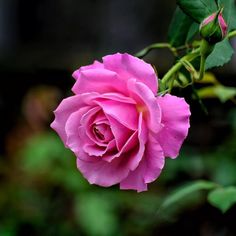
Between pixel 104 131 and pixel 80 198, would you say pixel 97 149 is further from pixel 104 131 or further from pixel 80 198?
pixel 80 198

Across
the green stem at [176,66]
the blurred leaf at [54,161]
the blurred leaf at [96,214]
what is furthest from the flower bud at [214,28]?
the blurred leaf at [54,161]

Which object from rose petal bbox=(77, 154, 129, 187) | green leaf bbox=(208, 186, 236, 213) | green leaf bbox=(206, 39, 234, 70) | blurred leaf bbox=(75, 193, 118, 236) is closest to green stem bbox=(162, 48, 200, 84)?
green leaf bbox=(206, 39, 234, 70)

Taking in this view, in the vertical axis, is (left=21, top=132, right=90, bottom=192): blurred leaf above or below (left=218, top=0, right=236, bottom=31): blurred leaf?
below

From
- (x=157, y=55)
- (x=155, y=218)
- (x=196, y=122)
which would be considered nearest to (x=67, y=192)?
(x=155, y=218)

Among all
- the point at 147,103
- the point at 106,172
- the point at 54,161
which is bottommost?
the point at 54,161

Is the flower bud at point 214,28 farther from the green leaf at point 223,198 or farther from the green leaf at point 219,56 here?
the green leaf at point 223,198

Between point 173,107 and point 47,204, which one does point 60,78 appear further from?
point 173,107

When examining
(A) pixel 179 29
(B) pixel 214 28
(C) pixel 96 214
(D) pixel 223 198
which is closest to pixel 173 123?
(B) pixel 214 28

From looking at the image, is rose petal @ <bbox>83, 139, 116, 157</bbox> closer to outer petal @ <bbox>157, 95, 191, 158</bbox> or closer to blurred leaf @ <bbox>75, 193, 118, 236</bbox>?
outer petal @ <bbox>157, 95, 191, 158</bbox>
